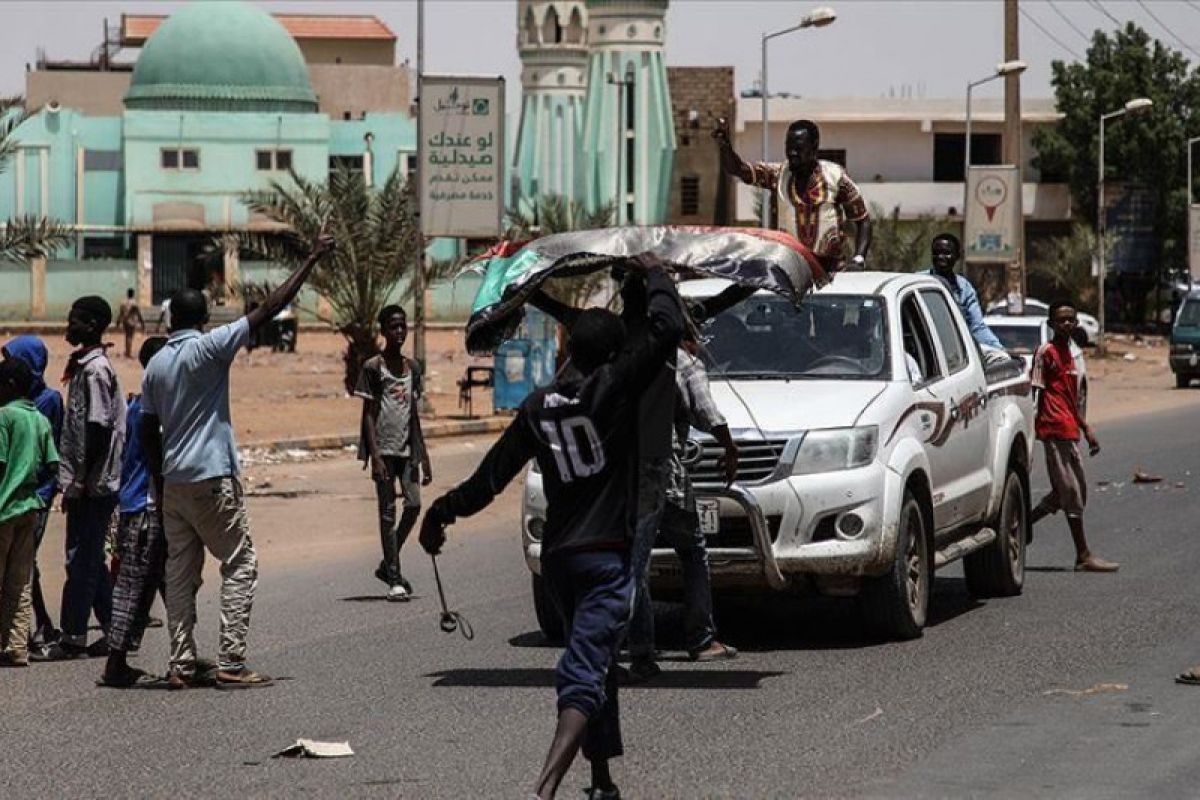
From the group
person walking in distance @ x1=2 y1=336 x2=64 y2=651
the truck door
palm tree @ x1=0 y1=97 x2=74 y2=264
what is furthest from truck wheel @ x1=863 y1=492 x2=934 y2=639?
palm tree @ x1=0 y1=97 x2=74 y2=264

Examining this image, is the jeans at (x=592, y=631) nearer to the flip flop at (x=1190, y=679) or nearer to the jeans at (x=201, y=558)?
the jeans at (x=201, y=558)

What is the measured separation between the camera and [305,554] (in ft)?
57.1

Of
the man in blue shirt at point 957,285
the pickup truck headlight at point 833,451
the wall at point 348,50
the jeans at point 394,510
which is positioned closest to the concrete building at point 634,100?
the wall at point 348,50

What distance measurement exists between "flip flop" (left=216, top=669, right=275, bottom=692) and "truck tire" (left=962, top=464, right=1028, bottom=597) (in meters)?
4.51

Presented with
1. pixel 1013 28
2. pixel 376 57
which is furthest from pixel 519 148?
pixel 1013 28

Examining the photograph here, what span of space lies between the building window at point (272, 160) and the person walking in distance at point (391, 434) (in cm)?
6565

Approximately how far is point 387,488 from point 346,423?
66.8 ft

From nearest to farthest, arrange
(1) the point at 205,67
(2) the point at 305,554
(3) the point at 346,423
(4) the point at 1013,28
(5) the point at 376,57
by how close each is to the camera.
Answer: (2) the point at 305,554, (3) the point at 346,423, (4) the point at 1013,28, (1) the point at 205,67, (5) the point at 376,57

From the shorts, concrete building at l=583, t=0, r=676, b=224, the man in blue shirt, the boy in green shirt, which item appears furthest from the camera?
concrete building at l=583, t=0, r=676, b=224

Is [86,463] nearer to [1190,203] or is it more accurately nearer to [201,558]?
[201,558]

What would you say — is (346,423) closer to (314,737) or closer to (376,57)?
(314,737)

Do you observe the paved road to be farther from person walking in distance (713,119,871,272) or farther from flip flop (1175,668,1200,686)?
person walking in distance (713,119,871,272)

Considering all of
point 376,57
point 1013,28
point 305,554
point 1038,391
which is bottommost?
point 305,554

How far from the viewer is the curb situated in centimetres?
2858
